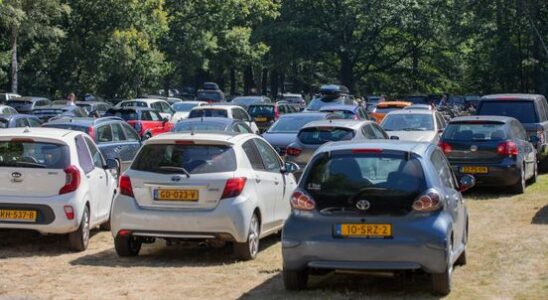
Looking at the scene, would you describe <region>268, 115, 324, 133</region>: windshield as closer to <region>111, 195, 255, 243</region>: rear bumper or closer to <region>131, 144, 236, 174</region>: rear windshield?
<region>131, 144, 236, 174</region>: rear windshield

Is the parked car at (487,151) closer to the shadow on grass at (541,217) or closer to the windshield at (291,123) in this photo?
the shadow on grass at (541,217)

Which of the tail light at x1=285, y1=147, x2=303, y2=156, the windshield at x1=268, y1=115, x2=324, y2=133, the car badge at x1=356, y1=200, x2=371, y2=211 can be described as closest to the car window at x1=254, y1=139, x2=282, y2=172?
the car badge at x1=356, y1=200, x2=371, y2=211

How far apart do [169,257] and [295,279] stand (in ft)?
9.26

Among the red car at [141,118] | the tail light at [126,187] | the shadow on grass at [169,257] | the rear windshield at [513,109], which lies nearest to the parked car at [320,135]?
the rear windshield at [513,109]

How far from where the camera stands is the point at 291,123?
21.5m

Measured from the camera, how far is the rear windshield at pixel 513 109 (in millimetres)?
21609

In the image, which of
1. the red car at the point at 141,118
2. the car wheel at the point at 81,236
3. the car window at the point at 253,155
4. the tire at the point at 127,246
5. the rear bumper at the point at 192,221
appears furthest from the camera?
the red car at the point at 141,118

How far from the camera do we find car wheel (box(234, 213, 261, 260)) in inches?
427

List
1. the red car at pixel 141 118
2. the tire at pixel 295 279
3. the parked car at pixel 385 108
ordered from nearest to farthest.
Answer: the tire at pixel 295 279 → the red car at pixel 141 118 → the parked car at pixel 385 108

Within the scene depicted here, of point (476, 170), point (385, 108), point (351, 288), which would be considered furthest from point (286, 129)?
point (385, 108)

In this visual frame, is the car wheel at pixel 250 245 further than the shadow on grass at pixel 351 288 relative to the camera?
Yes

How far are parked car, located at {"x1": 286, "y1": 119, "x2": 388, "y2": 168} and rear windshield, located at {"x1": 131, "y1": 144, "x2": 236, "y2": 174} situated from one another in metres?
7.33

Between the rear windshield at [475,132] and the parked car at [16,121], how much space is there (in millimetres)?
10591

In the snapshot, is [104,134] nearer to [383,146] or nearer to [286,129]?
[286,129]
